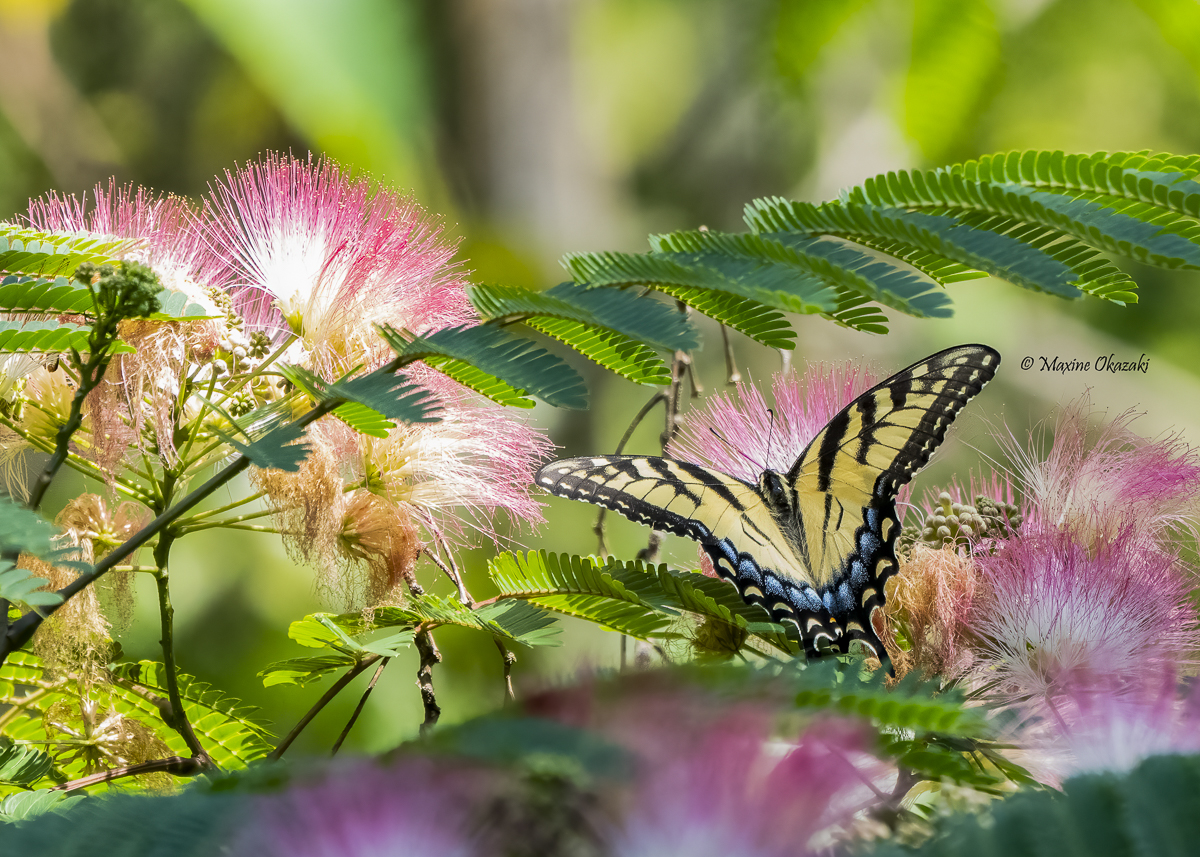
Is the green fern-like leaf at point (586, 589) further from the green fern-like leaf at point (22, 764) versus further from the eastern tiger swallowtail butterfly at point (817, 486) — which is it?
the green fern-like leaf at point (22, 764)

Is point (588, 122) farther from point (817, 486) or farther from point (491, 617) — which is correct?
point (491, 617)

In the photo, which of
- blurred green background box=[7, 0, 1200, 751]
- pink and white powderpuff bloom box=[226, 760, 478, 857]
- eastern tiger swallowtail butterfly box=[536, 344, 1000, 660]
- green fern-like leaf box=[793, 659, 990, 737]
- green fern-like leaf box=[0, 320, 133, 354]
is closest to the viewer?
pink and white powderpuff bloom box=[226, 760, 478, 857]

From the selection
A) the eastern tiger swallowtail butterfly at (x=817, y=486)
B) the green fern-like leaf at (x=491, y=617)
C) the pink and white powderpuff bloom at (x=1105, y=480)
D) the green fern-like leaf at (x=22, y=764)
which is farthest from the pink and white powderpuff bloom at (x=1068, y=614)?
the green fern-like leaf at (x=22, y=764)

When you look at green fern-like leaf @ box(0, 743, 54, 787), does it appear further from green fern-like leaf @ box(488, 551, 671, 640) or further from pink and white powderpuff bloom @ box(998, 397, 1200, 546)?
pink and white powderpuff bloom @ box(998, 397, 1200, 546)

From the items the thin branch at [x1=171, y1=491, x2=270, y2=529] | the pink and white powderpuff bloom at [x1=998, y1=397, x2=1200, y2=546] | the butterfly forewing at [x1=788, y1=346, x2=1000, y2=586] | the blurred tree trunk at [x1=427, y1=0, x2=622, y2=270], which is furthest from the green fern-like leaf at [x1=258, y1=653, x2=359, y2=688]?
the blurred tree trunk at [x1=427, y1=0, x2=622, y2=270]

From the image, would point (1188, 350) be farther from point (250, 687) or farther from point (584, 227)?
point (250, 687)
